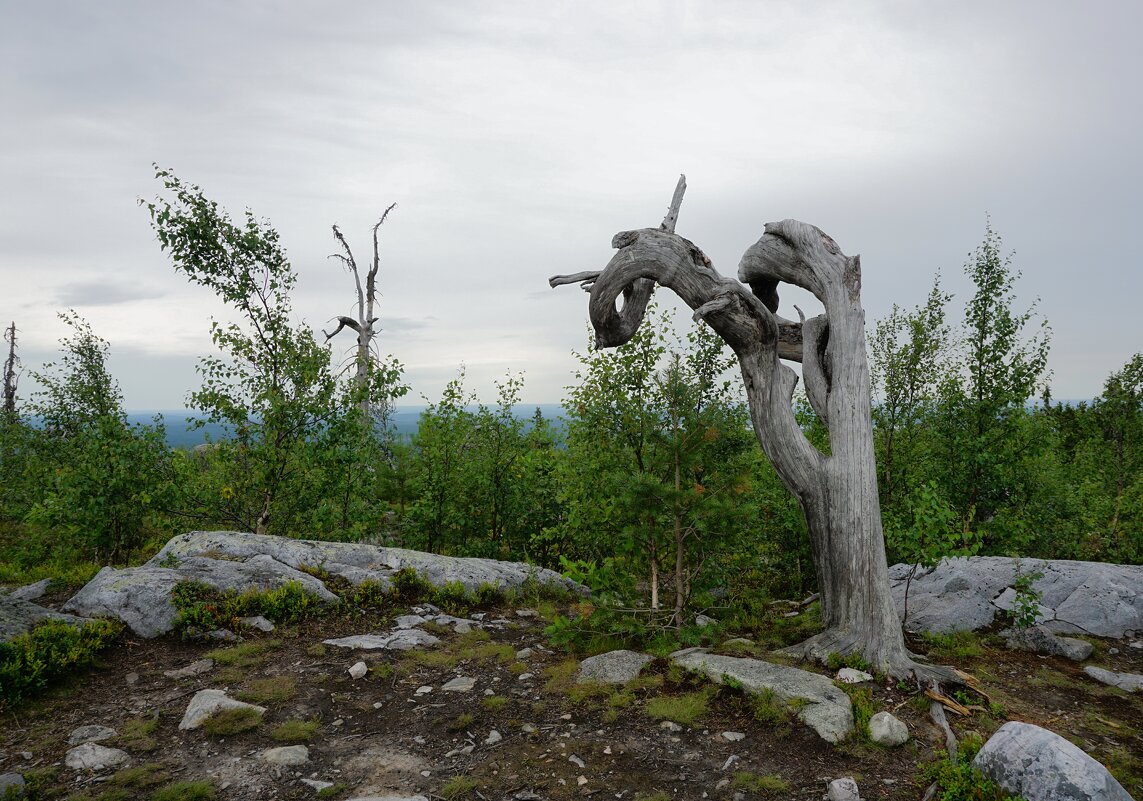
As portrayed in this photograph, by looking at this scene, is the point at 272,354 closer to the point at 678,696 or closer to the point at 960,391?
→ the point at 678,696

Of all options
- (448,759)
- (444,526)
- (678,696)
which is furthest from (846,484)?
(444,526)

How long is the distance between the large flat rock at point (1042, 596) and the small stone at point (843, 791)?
16.8ft

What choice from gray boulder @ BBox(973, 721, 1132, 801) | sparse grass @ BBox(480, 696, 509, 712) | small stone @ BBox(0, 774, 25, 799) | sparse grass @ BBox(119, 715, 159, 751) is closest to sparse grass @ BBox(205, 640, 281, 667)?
sparse grass @ BBox(119, 715, 159, 751)

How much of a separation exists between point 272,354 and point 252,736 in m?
7.81

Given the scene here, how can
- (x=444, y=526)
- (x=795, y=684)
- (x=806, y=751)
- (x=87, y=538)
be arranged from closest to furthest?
(x=806, y=751) → (x=795, y=684) → (x=87, y=538) → (x=444, y=526)

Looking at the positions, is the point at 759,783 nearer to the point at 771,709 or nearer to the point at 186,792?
the point at 771,709

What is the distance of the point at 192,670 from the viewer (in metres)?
7.66

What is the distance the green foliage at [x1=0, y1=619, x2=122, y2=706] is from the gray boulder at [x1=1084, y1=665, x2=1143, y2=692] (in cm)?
1202

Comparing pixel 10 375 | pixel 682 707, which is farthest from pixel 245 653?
pixel 10 375

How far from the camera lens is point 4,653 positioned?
Answer: 6801 mm

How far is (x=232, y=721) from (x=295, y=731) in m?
0.67

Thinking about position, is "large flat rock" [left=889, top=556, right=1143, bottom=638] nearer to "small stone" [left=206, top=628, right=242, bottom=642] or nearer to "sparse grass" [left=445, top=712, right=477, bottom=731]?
"sparse grass" [left=445, top=712, right=477, bottom=731]

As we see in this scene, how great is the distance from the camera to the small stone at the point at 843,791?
509 cm

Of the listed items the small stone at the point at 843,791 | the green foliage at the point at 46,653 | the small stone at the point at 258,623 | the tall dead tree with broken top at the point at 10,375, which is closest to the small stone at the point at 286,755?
the green foliage at the point at 46,653
